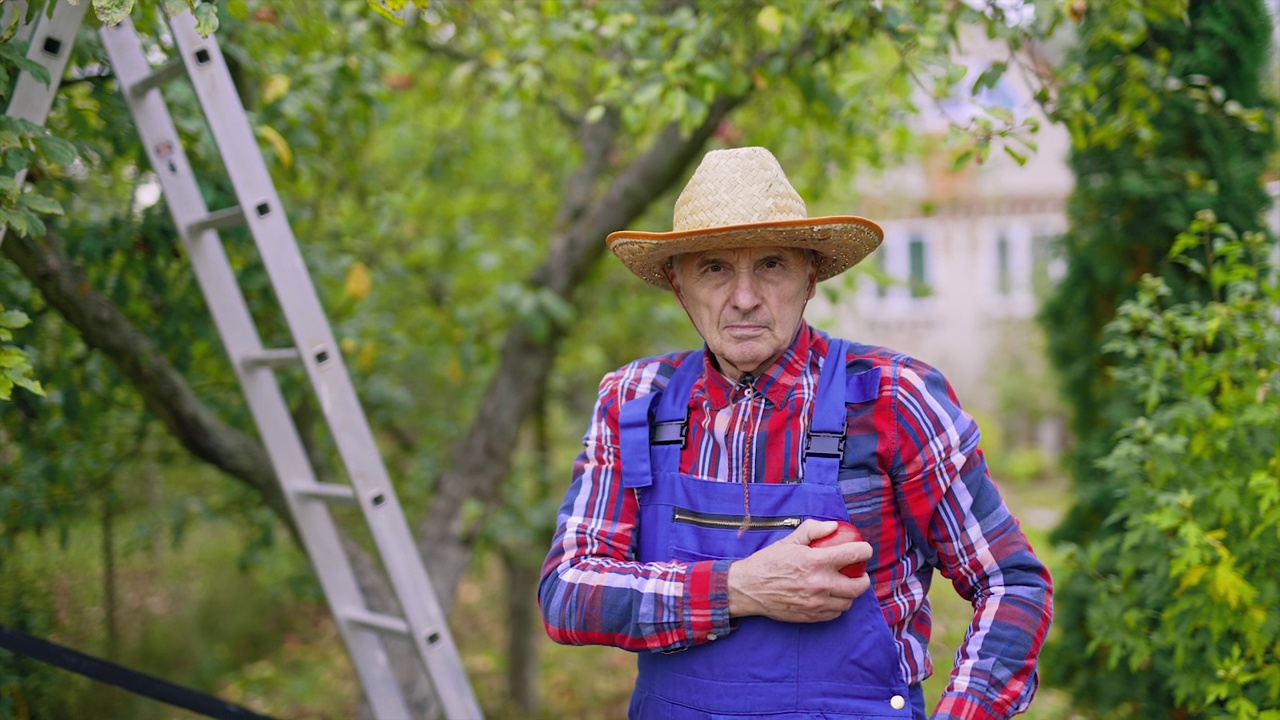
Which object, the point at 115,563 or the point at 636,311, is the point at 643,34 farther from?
the point at 115,563

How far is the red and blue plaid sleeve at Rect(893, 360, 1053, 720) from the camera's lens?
63.7 inches

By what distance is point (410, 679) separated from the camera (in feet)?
12.5

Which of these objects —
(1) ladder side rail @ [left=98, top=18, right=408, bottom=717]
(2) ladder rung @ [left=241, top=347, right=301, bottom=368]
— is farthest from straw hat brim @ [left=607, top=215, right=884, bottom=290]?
(1) ladder side rail @ [left=98, top=18, right=408, bottom=717]

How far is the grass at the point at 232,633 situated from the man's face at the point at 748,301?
2010mm

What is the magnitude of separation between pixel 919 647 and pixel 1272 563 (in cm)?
115

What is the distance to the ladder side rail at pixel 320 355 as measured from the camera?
237 cm

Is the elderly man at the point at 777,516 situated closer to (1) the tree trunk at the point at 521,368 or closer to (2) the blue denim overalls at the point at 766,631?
(2) the blue denim overalls at the point at 766,631

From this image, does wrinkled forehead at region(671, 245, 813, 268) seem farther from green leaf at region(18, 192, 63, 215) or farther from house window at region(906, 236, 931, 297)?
house window at region(906, 236, 931, 297)

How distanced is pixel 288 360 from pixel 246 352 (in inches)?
9.7

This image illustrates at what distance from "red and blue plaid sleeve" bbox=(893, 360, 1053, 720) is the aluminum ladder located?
1377mm

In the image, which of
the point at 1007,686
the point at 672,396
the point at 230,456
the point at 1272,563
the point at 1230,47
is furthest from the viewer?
the point at 1230,47

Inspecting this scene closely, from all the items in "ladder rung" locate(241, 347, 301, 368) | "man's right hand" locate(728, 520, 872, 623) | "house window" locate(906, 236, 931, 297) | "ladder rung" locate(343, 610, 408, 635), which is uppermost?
"ladder rung" locate(241, 347, 301, 368)

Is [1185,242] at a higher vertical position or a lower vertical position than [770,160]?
lower

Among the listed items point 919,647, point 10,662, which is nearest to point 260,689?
point 10,662
